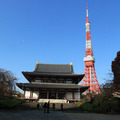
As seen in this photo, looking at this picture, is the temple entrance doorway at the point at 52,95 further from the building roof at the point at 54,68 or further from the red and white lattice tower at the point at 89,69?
the red and white lattice tower at the point at 89,69

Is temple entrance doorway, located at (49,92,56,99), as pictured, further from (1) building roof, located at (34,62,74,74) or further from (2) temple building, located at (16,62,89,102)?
(1) building roof, located at (34,62,74,74)

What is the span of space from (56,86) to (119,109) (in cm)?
1585

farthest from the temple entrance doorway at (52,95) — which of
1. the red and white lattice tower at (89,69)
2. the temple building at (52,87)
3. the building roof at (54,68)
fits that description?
the red and white lattice tower at (89,69)

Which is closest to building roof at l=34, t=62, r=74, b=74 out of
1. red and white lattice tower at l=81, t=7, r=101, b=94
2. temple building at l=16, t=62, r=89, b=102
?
temple building at l=16, t=62, r=89, b=102

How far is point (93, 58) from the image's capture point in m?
68.6

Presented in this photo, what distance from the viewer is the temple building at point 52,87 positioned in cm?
3108

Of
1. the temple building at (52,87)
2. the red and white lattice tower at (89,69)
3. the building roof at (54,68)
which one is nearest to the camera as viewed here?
the temple building at (52,87)

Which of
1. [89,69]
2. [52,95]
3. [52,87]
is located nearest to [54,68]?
[52,95]

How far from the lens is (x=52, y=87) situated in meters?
31.0

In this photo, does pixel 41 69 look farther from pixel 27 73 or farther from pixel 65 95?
pixel 65 95

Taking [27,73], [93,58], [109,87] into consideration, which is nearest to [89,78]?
[93,58]

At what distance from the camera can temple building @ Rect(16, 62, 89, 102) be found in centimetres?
3108

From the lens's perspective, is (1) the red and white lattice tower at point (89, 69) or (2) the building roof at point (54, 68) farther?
(1) the red and white lattice tower at point (89, 69)

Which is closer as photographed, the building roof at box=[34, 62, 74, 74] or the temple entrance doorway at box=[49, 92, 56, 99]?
the temple entrance doorway at box=[49, 92, 56, 99]
